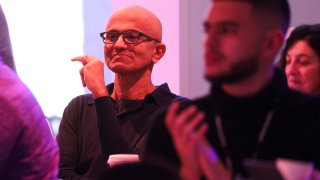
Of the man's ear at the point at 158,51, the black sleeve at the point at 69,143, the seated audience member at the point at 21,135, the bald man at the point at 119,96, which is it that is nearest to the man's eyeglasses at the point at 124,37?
the bald man at the point at 119,96

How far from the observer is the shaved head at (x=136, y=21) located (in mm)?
2477

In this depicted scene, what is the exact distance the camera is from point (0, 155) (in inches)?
61.1

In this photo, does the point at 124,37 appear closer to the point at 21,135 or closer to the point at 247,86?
the point at 21,135

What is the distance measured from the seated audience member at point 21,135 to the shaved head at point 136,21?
2.93 ft

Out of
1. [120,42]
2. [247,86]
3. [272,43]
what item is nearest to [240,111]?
[247,86]

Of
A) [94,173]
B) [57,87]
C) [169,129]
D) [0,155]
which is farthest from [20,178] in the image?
[57,87]

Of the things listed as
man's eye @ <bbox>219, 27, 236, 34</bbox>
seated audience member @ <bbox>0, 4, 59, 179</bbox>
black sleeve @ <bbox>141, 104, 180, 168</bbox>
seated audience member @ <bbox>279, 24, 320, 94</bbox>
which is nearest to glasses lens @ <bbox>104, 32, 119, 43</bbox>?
seated audience member @ <bbox>279, 24, 320, 94</bbox>

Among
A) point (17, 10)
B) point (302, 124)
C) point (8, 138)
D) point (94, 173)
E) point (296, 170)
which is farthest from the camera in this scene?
point (17, 10)

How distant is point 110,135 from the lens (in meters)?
2.19

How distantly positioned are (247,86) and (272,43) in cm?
11

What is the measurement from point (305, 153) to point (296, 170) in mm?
109

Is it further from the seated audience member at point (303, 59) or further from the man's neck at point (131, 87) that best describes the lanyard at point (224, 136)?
the man's neck at point (131, 87)

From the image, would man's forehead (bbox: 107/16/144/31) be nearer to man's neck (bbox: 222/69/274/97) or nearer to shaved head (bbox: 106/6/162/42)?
shaved head (bbox: 106/6/162/42)

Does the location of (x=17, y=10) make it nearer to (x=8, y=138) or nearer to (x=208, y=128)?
(x=8, y=138)
